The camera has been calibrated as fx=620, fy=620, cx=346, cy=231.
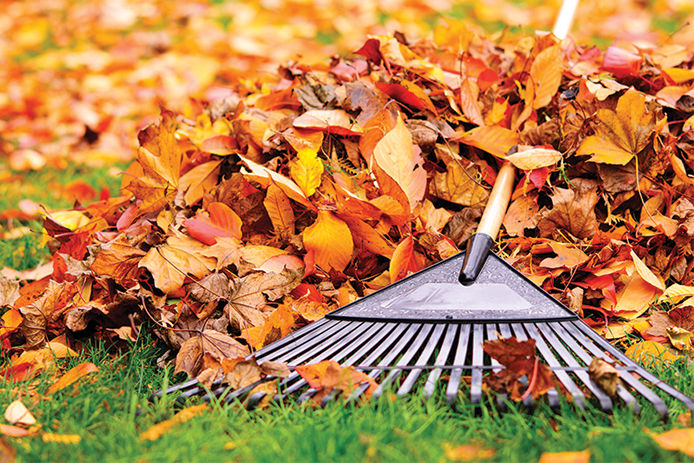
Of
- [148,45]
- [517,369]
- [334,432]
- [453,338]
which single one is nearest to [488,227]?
[453,338]

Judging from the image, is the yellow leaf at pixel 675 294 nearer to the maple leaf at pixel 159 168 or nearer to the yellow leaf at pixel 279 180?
the yellow leaf at pixel 279 180

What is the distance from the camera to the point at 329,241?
4.84 feet

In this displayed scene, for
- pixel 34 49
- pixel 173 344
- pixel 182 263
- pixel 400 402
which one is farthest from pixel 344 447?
pixel 34 49

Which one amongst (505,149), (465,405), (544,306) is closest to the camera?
(465,405)

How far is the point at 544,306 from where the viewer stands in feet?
4.29

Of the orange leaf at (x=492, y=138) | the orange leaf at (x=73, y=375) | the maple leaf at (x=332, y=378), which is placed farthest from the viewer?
the orange leaf at (x=492, y=138)

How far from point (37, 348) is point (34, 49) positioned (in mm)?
3269

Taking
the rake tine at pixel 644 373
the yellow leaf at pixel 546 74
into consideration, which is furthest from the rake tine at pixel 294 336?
the yellow leaf at pixel 546 74

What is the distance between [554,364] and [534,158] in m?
0.59

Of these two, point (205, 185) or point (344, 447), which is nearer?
point (344, 447)

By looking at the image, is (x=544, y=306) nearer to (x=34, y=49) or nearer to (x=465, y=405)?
(x=465, y=405)

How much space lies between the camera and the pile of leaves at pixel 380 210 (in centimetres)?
144

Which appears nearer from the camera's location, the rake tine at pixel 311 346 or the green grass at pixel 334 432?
the green grass at pixel 334 432

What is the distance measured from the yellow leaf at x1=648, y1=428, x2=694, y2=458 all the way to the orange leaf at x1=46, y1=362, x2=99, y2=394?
1.08 meters
